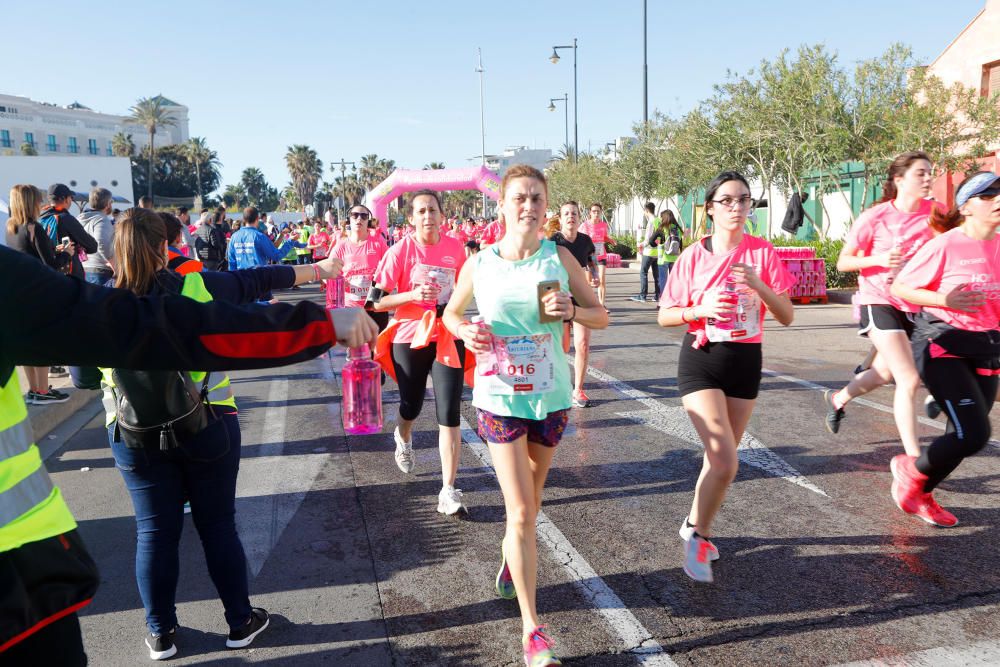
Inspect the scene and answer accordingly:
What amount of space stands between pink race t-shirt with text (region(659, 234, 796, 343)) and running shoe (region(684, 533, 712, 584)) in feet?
3.45

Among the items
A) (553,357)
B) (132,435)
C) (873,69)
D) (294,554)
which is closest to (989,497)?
(553,357)

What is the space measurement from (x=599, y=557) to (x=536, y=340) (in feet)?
4.92

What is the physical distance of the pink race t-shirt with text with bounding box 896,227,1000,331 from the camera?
3947mm

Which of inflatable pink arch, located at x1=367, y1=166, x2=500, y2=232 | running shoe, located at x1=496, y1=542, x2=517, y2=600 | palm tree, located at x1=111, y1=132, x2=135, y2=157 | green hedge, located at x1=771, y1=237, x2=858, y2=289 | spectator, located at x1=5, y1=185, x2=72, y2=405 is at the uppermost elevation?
palm tree, located at x1=111, y1=132, x2=135, y2=157

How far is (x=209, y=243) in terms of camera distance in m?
13.7

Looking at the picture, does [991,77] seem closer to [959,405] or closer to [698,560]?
[959,405]

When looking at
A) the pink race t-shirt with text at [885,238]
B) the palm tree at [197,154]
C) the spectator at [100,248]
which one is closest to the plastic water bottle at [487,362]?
the pink race t-shirt with text at [885,238]

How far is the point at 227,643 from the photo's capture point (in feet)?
10.7

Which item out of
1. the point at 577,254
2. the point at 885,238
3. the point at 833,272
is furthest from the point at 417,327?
the point at 833,272

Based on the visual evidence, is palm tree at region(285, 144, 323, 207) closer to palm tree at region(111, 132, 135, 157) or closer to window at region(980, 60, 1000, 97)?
palm tree at region(111, 132, 135, 157)

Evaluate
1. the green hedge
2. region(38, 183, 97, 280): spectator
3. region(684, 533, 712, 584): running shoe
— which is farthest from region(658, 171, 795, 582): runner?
the green hedge

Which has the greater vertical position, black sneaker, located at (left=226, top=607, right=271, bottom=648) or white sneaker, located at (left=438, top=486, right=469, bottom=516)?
white sneaker, located at (left=438, top=486, right=469, bottom=516)

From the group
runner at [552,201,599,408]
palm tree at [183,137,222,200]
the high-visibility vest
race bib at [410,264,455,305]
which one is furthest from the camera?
palm tree at [183,137,222,200]

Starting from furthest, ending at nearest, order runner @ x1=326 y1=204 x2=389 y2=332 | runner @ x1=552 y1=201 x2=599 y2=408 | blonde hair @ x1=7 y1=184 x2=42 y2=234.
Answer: runner @ x1=326 y1=204 x2=389 y2=332 < runner @ x1=552 y1=201 x2=599 y2=408 < blonde hair @ x1=7 y1=184 x2=42 y2=234
